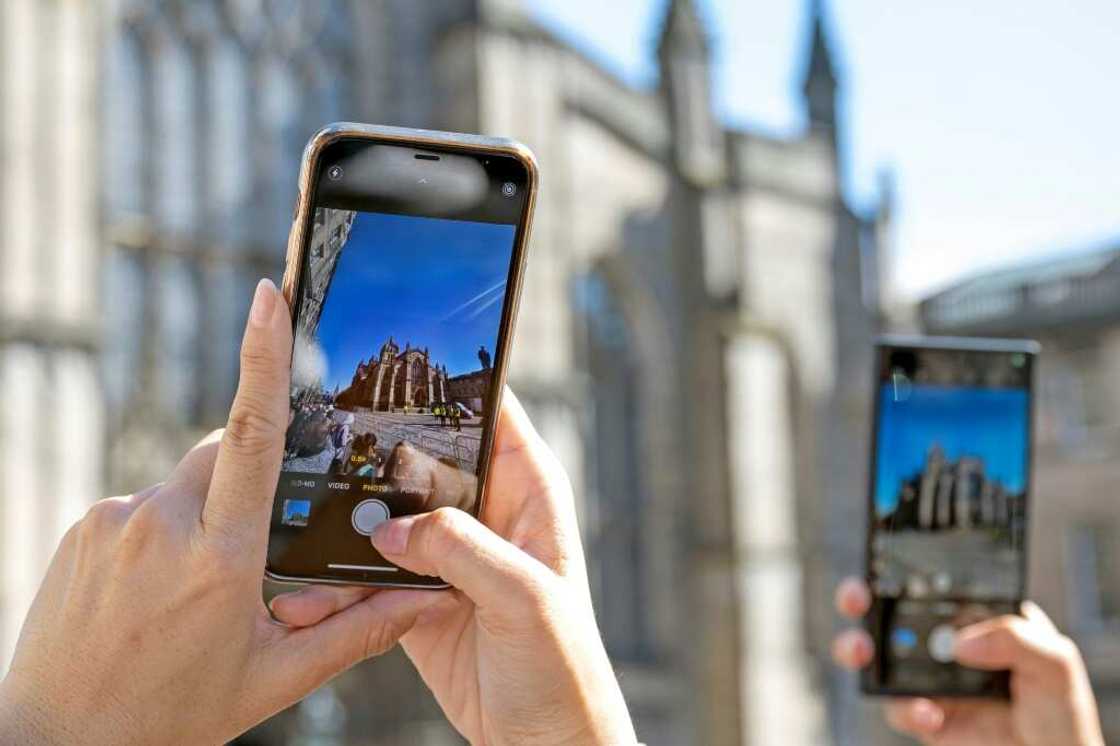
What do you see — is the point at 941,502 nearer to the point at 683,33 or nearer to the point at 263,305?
the point at 263,305

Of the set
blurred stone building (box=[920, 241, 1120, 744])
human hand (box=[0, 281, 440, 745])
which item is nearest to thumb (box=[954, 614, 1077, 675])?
human hand (box=[0, 281, 440, 745])

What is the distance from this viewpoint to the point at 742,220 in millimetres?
18062

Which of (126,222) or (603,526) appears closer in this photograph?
(126,222)

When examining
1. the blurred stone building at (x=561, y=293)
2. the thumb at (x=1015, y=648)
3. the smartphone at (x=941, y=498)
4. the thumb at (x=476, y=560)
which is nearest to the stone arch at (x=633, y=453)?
the blurred stone building at (x=561, y=293)

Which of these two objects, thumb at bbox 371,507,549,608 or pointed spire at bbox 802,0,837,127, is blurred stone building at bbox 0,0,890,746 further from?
thumb at bbox 371,507,549,608

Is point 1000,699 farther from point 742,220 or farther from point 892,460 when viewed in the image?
point 742,220

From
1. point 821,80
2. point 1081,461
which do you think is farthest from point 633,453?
point 1081,461

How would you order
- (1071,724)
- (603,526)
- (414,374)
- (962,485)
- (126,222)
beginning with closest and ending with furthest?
(414,374), (1071,724), (962,485), (126,222), (603,526)

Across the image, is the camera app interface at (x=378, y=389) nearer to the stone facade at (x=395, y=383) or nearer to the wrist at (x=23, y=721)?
the stone facade at (x=395, y=383)

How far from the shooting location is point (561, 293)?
46.2 feet

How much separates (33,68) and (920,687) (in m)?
9.94

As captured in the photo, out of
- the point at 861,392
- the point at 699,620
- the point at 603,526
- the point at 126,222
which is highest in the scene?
the point at 126,222

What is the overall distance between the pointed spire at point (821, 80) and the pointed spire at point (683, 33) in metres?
2.48

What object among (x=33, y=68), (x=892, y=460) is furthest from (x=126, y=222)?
(x=892, y=460)
